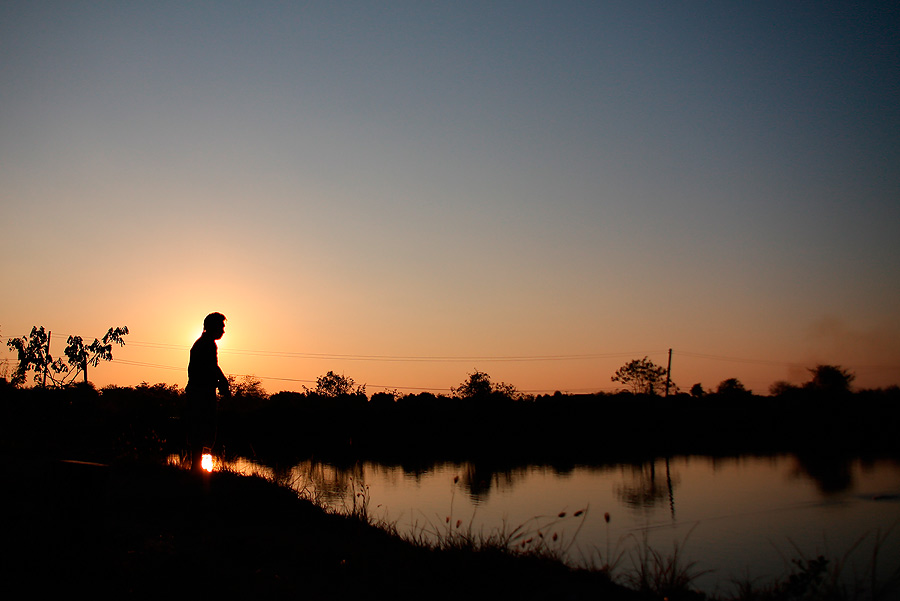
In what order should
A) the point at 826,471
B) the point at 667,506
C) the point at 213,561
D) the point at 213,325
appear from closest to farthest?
1. the point at 213,561
2. the point at 213,325
3. the point at 667,506
4. the point at 826,471

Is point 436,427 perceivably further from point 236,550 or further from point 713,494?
point 236,550

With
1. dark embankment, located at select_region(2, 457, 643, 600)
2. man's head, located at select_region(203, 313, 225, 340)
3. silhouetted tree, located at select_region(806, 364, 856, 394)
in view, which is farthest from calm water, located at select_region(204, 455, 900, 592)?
silhouetted tree, located at select_region(806, 364, 856, 394)

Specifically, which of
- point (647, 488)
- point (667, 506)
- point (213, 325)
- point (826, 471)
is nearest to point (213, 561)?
point (213, 325)

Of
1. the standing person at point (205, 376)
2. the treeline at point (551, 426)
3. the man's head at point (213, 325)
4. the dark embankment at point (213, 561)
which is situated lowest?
the treeline at point (551, 426)

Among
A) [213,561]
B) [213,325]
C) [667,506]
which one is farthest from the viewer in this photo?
[667,506]

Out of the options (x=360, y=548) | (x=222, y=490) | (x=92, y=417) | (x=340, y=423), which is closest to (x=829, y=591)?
(x=360, y=548)

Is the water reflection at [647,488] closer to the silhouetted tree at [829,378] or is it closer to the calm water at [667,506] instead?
the calm water at [667,506]

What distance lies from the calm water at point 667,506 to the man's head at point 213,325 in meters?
2.74

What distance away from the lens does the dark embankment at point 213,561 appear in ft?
14.1

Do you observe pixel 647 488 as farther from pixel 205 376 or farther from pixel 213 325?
pixel 213 325

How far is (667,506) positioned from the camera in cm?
1862

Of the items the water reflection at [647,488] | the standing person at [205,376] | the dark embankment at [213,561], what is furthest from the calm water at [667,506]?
the standing person at [205,376]

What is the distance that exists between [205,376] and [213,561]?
14.3 feet

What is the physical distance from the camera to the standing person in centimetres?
880
